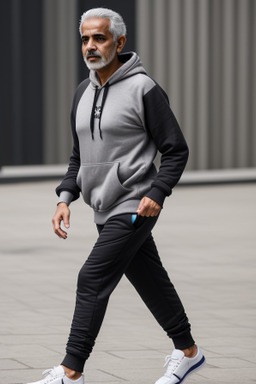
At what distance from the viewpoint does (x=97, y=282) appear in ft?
16.3

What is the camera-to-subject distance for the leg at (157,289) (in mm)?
5199

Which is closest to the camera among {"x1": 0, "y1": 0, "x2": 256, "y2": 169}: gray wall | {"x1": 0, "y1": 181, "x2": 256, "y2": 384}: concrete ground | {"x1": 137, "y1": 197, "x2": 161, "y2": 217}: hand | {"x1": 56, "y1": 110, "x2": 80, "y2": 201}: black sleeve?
{"x1": 137, "y1": 197, "x2": 161, "y2": 217}: hand

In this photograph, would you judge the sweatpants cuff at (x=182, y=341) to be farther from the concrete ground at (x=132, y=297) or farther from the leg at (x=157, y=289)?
the concrete ground at (x=132, y=297)

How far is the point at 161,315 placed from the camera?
524 cm

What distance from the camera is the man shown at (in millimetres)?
4977

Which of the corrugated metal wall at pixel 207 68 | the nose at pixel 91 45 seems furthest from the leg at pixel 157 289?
the corrugated metal wall at pixel 207 68

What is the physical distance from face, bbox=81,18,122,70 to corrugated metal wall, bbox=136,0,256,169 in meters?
13.9

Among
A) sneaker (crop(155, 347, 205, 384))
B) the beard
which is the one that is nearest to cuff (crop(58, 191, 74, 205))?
the beard

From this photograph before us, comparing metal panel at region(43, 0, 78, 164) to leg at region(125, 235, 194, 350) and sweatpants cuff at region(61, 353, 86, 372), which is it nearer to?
leg at region(125, 235, 194, 350)

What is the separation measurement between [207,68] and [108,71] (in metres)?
14.5

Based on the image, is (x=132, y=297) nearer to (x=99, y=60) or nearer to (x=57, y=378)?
(x=57, y=378)

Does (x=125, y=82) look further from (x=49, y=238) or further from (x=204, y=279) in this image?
(x=49, y=238)

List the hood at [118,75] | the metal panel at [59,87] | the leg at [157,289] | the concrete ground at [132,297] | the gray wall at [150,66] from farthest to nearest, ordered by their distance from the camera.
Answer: the metal panel at [59,87] < the gray wall at [150,66] < the concrete ground at [132,297] < the leg at [157,289] < the hood at [118,75]

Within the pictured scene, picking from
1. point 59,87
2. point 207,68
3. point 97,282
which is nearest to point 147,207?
point 97,282
